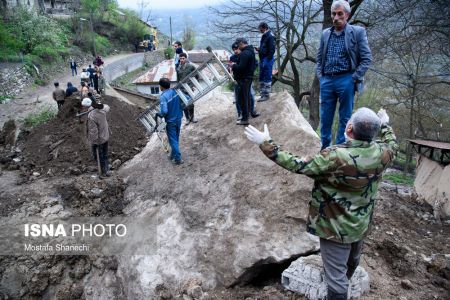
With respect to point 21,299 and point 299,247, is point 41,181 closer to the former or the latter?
point 21,299

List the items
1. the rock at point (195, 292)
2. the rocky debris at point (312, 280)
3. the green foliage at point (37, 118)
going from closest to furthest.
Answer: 1. the rocky debris at point (312, 280)
2. the rock at point (195, 292)
3. the green foliage at point (37, 118)

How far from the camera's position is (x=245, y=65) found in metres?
6.76

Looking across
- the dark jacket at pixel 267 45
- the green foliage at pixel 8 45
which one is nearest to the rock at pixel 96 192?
the dark jacket at pixel 267 45

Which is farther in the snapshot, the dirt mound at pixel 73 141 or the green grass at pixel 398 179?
the green grass at pixel 398 179

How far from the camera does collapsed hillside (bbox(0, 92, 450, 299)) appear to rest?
4.49 meters

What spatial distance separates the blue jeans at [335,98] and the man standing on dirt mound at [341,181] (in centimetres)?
213

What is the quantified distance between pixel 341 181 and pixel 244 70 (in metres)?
4.44

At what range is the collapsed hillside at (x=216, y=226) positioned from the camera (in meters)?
4.49

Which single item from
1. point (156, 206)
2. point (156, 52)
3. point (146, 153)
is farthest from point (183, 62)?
point (156, 52)

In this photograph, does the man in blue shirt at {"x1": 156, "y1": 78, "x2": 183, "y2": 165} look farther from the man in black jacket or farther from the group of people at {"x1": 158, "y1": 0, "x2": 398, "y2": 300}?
the group of people at {"x1": 158, "y1": 0, "x2": 398, "y2": 300}

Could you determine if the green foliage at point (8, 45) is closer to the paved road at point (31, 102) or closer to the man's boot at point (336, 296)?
the paved road at point (31, 102)

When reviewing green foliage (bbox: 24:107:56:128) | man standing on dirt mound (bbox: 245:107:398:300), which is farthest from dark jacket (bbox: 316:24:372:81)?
green foliage (bbox: 24:107:56:128)

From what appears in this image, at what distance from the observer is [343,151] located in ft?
9.17

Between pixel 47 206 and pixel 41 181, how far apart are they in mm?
1535
